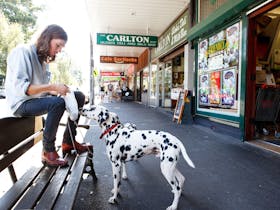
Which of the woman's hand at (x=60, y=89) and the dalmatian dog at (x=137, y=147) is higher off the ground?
the woman's hand at (x=60, y=89)

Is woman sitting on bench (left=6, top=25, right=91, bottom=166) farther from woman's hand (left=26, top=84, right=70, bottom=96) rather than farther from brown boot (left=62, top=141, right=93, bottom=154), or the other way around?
brown boot (left=62, top=141, right=93, bottom=154)

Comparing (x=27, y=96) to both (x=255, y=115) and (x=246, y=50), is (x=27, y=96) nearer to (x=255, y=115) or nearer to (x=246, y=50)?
(x=246, y=50)

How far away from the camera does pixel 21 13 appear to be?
30.8 m

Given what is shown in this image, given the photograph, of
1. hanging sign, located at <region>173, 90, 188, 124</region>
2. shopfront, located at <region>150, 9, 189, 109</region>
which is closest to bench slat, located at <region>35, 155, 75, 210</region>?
hanging sign, located at <region>173, 90, 188, 124</region>

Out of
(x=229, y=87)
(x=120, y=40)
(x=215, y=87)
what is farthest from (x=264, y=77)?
(x=120, y=40)

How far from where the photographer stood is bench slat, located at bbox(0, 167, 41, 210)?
1.54m

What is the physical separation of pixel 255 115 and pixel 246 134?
0.57 meters

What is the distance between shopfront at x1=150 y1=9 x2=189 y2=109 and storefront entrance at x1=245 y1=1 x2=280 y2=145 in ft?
9.52

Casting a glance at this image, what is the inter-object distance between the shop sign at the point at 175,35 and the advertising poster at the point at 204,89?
2.07m

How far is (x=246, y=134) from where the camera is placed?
4945 mm

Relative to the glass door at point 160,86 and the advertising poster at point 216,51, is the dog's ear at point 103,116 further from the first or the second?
the glass door at point 160,86

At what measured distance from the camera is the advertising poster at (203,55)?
6766 millimetres

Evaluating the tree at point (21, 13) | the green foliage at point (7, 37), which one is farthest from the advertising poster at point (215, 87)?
the tree at point (21, 13)

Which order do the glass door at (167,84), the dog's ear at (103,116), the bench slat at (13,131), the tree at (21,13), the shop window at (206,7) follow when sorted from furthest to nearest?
the tree at (21,13), the glass door at (167,84), the shop window at (206,7), the dog's ear at (103,116), the bench slat at (13,131)
